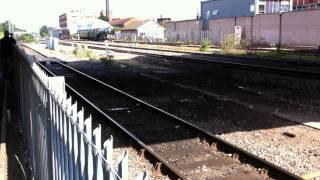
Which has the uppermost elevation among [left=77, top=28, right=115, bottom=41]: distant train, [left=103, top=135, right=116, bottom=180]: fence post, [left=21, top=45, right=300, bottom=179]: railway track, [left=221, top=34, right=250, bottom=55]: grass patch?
[left=77, top=28, right=115, bottom=41]: distant train

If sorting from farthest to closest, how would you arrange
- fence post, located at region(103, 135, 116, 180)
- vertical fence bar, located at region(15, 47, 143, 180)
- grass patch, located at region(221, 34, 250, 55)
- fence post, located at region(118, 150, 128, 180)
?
grass patch, located at region(221, 34, 250, 55)
vertical fence bar, located at region(15, 47, 143, 180)
fence post, located at region(103, 135, 116, 180)
fence post, located at region(118, 150, 128, 180)

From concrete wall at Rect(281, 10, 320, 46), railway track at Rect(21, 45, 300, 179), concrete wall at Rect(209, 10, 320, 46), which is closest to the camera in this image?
railway track at Rect(21, 45, 300, 179)

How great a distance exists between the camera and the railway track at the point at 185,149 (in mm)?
6855

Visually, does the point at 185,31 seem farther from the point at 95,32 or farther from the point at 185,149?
the point at 185,149

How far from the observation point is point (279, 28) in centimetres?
5272

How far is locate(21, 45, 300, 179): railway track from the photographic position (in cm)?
686

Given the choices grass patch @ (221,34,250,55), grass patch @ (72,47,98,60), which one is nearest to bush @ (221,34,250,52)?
grass patch @ (221,34,250,55)

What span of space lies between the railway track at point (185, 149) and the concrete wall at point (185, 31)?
57035 millimetres

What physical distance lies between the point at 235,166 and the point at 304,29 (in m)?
45.1

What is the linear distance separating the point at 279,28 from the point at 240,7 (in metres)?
16.0

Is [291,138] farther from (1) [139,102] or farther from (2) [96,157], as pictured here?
(2) [96,157]

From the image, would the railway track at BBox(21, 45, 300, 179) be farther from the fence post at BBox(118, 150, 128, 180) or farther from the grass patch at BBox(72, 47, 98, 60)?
the grass patch at BBox(72, 47, 98, 60)

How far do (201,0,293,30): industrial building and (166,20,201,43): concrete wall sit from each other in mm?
1625

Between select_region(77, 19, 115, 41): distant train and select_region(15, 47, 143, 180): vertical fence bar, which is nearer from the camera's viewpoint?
select_region(15, 47, 143, 180): vertical fence bar
